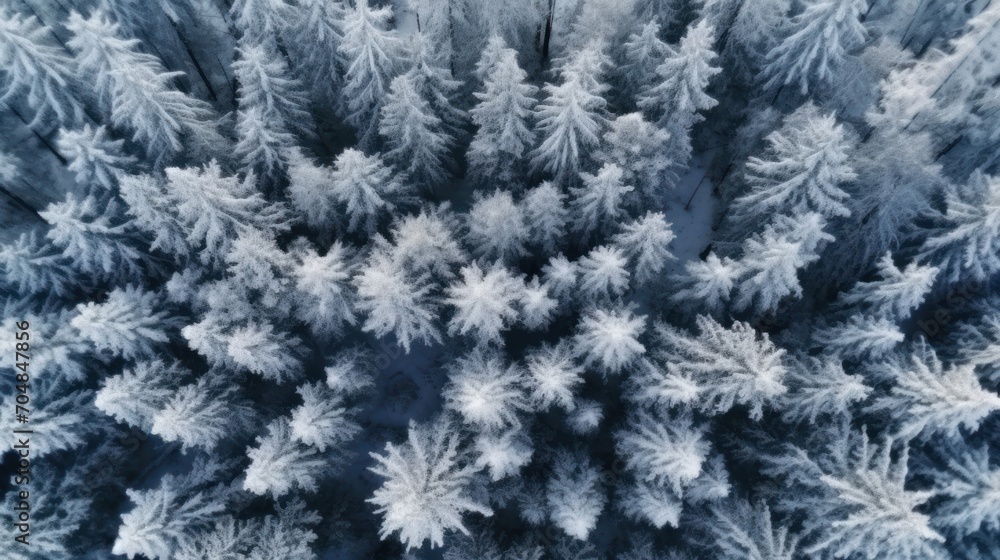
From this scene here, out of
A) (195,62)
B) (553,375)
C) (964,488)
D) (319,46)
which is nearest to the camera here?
(964,488)

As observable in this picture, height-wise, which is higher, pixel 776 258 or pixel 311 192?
pixel 776 258

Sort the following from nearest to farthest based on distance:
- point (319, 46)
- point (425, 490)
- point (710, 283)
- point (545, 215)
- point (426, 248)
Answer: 1. point (425, 490)
2. point (710, 283)
3. point (426, 248)
4. point (545, 215)
5. point (319, 46)

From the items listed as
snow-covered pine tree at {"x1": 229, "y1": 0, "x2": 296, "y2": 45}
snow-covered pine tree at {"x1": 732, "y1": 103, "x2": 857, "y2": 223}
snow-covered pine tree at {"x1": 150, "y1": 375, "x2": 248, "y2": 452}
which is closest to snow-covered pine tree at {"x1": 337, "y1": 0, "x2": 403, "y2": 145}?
snow-covered pine tree at {"x1": 229, "y1": 0, "x2": 296, "y2": 45}

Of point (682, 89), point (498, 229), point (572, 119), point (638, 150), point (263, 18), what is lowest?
point (498, 229)

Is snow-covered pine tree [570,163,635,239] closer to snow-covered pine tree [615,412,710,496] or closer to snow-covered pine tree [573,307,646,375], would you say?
snow-covered pine tree [573,307,646,375]

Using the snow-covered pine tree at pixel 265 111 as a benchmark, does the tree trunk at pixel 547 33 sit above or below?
above

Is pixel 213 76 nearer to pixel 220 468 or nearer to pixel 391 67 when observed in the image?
pixel 391 67

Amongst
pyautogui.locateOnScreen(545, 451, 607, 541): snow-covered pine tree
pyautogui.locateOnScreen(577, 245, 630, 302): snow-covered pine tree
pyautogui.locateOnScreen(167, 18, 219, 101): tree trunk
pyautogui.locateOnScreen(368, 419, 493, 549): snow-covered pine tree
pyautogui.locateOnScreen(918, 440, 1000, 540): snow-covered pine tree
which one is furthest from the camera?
pyautogui.locateOnScreen(167, 18, 219, 101): tree trunk

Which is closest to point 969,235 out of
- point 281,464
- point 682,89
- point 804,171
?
point 804,171

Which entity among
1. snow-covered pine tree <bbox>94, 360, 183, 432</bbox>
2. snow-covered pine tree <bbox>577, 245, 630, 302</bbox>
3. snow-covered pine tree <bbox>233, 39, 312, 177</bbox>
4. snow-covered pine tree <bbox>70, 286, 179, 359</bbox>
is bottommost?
snow-covered pine tree <bbox>94, 360, 183, 432</bbox>

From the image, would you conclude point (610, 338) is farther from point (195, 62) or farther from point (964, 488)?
point (195, 62)

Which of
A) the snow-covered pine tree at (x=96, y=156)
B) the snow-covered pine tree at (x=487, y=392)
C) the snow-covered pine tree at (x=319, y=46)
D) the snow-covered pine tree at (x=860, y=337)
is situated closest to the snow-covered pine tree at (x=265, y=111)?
the snow-covered pine tree at (x=319, y=46)

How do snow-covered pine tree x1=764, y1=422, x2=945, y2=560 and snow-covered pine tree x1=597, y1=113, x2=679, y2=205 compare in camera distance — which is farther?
snow-covered pine tree x1=597, y1=113, x2=679, y2=205

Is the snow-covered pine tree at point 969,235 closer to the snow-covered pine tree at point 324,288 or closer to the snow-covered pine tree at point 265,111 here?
the snow-covered pine tree at point 324,288
